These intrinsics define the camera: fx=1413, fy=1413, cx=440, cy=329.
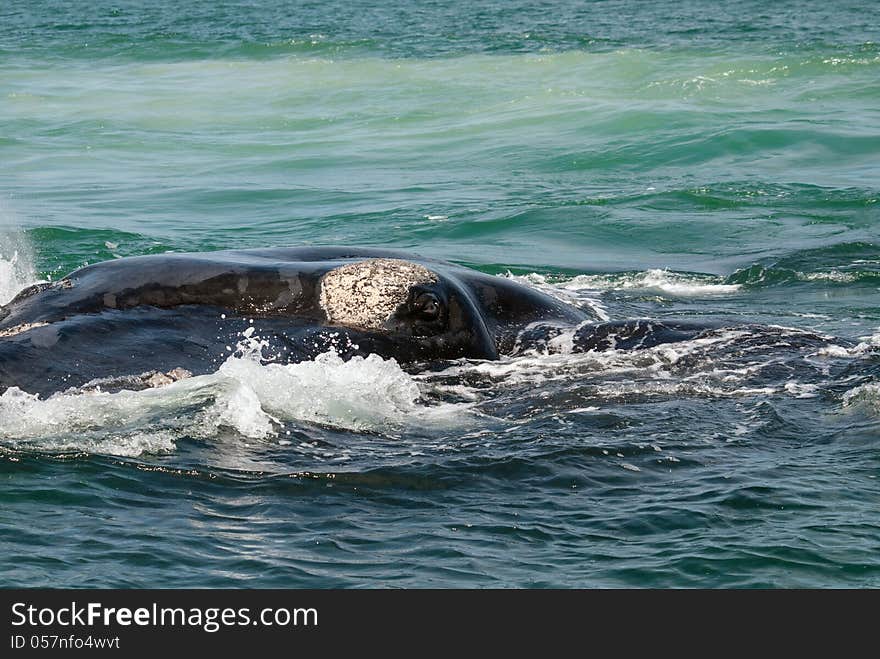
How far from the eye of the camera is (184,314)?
26.6 feet

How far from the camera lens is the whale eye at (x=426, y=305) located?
834 centimetres

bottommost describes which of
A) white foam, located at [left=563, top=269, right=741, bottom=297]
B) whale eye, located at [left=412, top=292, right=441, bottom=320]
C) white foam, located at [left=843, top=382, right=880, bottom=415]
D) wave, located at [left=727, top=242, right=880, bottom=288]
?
wave, located at [left=727, top=242, right=880, bottom=288]

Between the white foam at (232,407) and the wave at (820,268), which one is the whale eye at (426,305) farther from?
the wave at (820,268)

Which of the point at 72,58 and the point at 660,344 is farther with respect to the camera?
the point at 72,58

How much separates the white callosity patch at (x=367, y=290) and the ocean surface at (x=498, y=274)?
50 cm

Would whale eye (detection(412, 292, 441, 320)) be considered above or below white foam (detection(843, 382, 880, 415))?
above

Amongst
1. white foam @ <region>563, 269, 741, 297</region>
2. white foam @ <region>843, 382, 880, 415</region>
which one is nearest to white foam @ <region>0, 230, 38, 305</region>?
white foam @ <region>563, 269, 741, 297</region>

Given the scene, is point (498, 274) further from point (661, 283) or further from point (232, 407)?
point (232, 407)

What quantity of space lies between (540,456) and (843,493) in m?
1.47

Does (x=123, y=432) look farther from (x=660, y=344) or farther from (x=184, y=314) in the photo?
(x=660, y=344)

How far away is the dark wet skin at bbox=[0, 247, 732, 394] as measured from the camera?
7633 mm

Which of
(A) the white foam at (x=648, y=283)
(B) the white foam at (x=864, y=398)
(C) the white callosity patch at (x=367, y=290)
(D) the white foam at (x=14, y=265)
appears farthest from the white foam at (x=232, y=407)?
(A) the white foam at (x=648, y=283)

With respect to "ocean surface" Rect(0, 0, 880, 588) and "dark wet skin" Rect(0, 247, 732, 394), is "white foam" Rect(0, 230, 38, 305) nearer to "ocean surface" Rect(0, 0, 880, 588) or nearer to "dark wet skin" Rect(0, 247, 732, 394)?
"ocean surface" Rect(0, 0, 880, 588)

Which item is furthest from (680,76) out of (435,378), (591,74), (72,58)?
(435,378)
